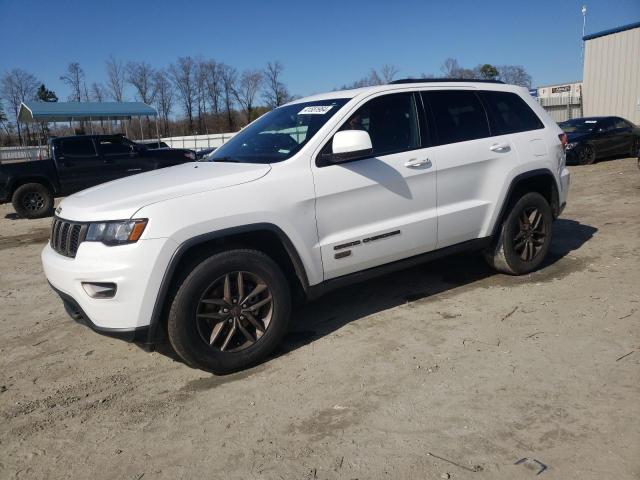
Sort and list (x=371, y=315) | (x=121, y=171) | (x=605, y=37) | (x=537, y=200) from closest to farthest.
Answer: (x=371, y=315) → (x=537, y=200) → (x=121, y=171) → (x=605, y=37)

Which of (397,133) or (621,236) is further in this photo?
(621,236)

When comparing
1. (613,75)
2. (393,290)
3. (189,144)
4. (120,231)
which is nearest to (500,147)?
(393,290)

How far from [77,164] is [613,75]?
24544mm

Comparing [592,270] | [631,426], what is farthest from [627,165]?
[631,426]

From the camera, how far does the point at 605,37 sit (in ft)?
82.5

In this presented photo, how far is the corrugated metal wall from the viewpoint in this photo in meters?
24.1

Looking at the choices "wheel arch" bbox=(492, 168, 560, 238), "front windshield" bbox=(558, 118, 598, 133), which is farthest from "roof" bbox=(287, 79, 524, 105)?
"front windshield" bbox=(558, 118, 598, 133)

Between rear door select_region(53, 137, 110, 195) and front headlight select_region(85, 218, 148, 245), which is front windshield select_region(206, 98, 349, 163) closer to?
front headlight select_region(85, 218, 148, 245)

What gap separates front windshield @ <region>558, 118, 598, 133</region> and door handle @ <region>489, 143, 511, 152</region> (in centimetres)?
1220

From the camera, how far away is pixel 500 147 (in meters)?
4.76

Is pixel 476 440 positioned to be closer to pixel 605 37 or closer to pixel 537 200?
pixel 537 200

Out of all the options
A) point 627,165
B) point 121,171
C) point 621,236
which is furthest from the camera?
point 627,165

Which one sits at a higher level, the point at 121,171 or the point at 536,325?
the point at 121,171

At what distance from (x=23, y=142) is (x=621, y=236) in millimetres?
64527
